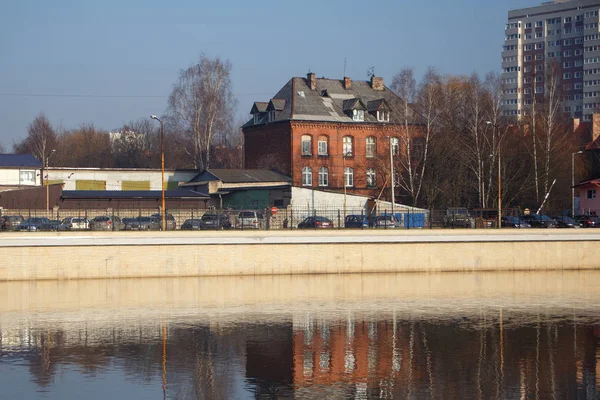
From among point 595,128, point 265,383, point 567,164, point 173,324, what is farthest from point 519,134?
point 265,383

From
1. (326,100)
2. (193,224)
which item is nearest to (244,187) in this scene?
(326,100)

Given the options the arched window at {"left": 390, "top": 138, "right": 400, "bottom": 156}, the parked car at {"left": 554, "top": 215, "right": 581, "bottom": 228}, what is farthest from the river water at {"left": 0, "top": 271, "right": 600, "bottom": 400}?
the arched window at {"left": 390, "top": 138, "right": 400, "bottom": 156}

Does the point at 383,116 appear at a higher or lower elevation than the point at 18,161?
higher

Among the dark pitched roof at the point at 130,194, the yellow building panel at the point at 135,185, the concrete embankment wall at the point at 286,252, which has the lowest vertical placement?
the concrete embankment wall at the point at 286,252

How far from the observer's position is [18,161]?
93.1 metres

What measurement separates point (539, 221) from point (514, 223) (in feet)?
7.35

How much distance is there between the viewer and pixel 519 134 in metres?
94.2

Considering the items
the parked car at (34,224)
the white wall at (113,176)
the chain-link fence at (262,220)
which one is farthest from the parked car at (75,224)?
the white wall at (113,176)

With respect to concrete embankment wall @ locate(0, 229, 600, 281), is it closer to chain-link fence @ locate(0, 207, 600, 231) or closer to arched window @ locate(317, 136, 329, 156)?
chain-link fence @ locate(0, 207, 600, 231)

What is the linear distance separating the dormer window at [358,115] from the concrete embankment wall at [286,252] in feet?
125

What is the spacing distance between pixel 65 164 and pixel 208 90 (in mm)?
47114

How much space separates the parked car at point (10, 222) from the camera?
5905 centimetres

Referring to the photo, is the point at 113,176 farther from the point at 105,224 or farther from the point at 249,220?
the point at 249,220

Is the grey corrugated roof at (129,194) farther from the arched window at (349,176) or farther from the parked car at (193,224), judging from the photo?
the parked car at (193,224)
